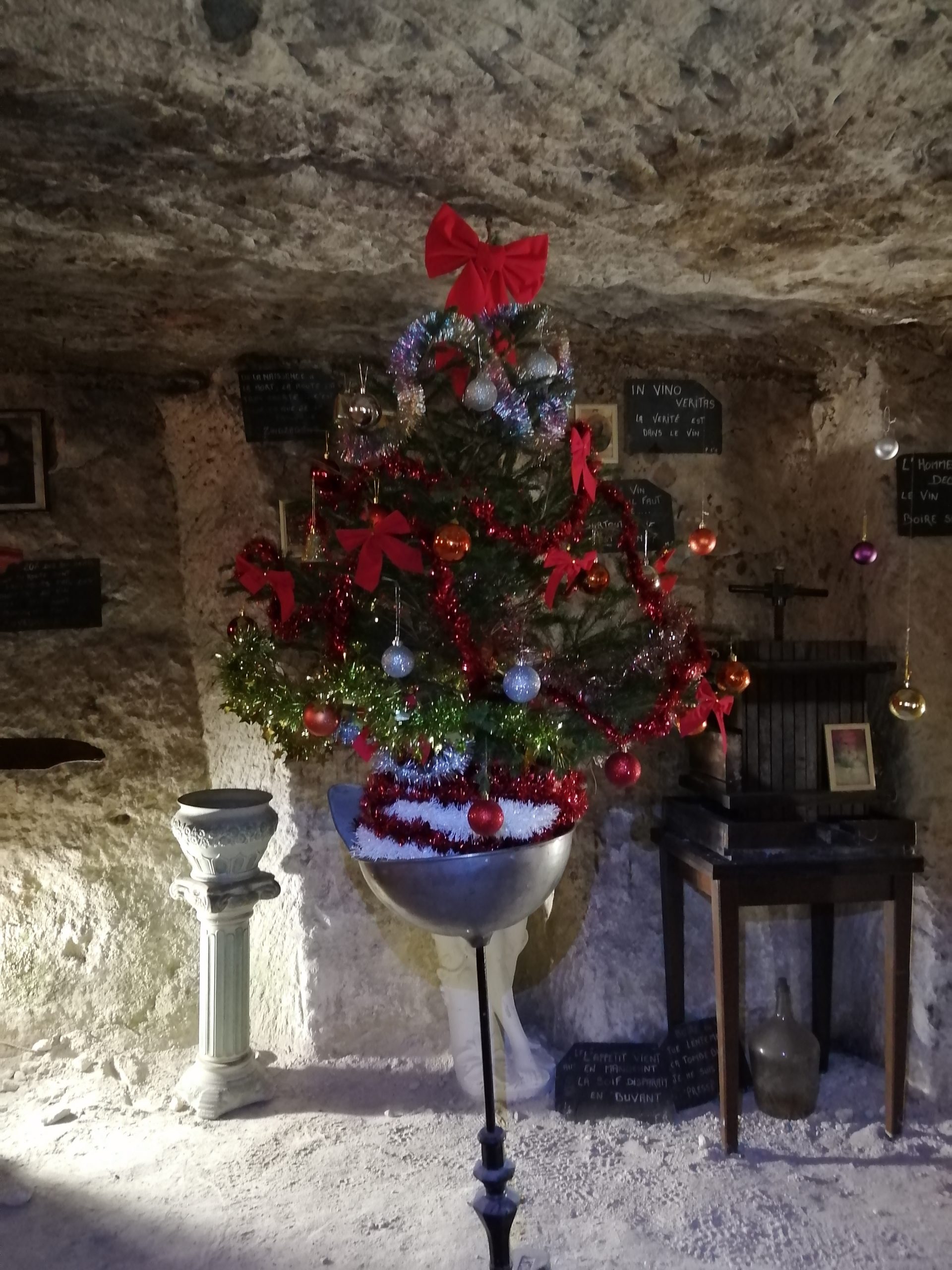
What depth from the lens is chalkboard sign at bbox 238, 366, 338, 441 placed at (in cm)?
257

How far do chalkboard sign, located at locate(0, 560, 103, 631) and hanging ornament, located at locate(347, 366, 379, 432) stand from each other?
4.29 ft

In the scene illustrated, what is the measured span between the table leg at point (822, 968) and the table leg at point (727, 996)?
551mm

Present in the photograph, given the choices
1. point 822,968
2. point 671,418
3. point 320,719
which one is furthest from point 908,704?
point 320,719

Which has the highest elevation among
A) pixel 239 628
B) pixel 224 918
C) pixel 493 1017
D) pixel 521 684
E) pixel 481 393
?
pixel 481 393

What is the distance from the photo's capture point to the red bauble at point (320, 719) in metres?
1.67

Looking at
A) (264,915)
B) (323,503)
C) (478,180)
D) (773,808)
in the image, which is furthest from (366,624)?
(264,915)

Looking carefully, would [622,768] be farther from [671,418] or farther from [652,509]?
[671,418]

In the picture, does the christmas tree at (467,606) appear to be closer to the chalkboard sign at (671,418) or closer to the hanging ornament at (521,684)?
the hanging ornament at (521,684)

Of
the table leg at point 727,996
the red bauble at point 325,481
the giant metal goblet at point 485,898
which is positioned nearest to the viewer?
the giant metal goblet at point 485,898

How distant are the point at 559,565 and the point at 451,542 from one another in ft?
0.79

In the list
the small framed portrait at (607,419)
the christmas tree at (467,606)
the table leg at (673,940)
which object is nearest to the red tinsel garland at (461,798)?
the christmas tree at (467,606)

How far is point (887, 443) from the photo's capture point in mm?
2309

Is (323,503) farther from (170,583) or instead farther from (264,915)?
(264,915)

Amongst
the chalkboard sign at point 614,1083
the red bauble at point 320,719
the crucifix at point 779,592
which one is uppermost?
the crucifix at point 779,592
